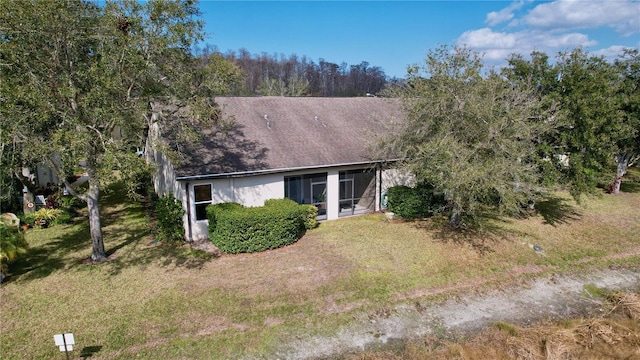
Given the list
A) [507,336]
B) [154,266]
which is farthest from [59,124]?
[507,336]

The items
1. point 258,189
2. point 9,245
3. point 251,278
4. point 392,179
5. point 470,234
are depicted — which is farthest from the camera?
point 392,179

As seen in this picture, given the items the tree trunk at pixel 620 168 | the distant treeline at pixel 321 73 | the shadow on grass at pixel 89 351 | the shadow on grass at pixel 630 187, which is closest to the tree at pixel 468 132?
the shadow on grass at pixel 89 351

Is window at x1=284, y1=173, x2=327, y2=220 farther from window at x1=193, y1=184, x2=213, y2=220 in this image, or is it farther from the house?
window at x1=193, y1=184, x2=213, y2=220

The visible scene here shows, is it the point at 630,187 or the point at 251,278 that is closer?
the point at 251,278

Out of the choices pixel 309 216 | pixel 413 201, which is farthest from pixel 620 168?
pixel 309 216

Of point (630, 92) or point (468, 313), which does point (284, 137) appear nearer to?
point (468, 313)

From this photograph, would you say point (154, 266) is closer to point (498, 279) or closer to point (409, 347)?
point (409, 347)
